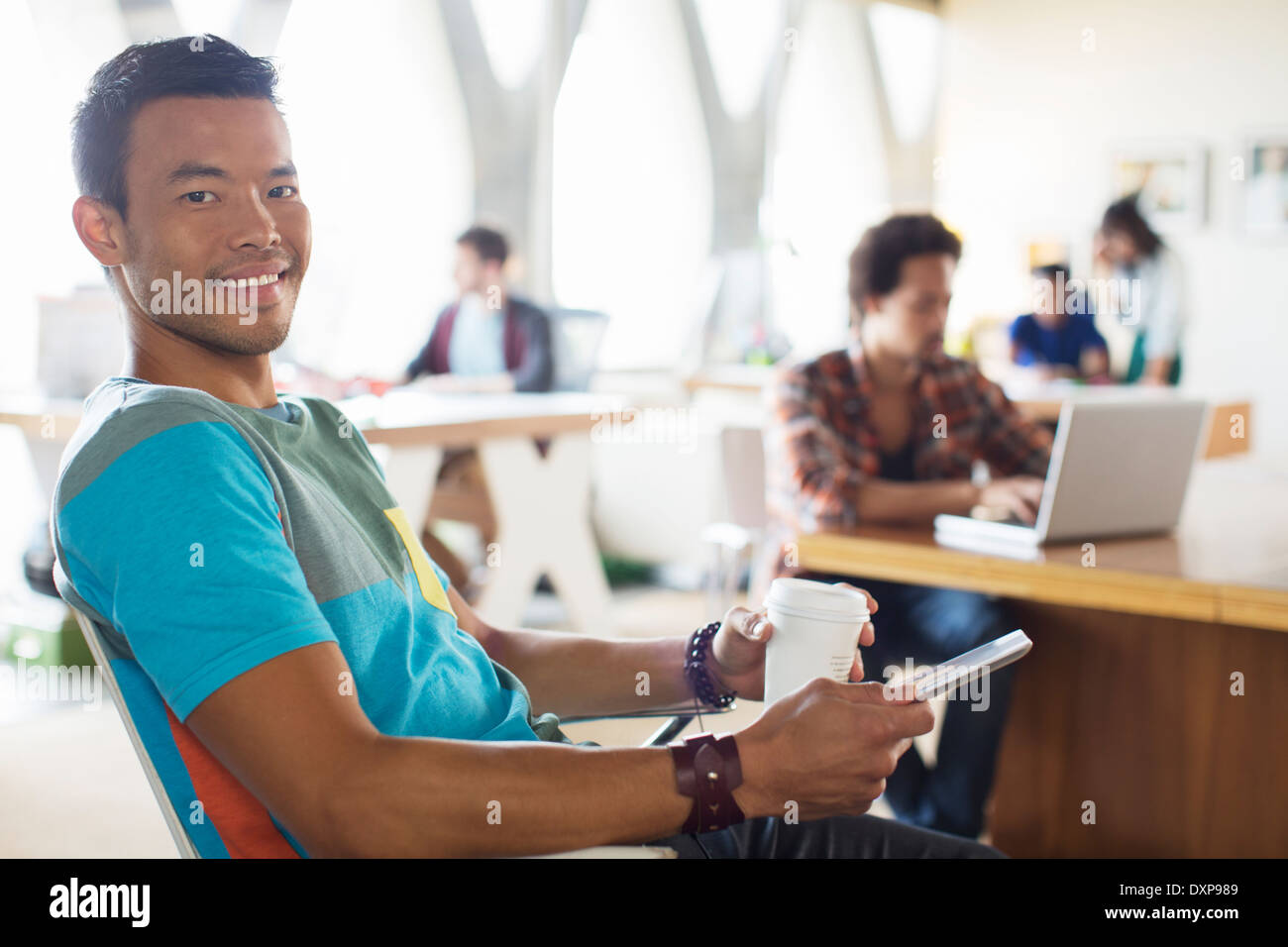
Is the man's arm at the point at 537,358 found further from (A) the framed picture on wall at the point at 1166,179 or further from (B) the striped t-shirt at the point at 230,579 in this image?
(A) the framed picture on wall at the point at 1166,179

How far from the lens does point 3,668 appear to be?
3.82 meters

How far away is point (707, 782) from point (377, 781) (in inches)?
11.0

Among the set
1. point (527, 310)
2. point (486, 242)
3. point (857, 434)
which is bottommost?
point (857, 434)

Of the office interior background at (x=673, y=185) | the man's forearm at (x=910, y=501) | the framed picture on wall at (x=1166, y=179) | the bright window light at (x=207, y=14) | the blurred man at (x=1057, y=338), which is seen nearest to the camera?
the man's forearm at (x=910, y=501)

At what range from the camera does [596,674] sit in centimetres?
149

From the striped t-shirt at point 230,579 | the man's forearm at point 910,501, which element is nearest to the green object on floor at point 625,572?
the man's forearm at point 910,501

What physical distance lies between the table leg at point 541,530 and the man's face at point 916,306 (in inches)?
61.6

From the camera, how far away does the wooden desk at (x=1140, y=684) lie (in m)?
1.96

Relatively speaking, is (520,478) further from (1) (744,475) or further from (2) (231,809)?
(2) (231,809)

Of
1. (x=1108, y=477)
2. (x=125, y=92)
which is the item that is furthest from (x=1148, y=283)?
(x=125, y=92)

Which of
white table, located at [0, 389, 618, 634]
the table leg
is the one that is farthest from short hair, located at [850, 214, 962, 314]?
the table leg

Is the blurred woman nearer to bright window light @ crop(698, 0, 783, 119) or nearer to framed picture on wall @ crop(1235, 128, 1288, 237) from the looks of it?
framed picture on wall @ crop(1235, 128, 1288, 237)

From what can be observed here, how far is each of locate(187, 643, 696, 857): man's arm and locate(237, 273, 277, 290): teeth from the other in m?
0.41

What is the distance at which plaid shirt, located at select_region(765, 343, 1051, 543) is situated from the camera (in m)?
2.45
